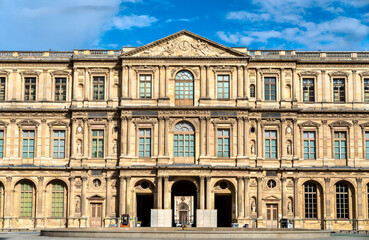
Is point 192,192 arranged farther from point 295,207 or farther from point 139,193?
point 295,207

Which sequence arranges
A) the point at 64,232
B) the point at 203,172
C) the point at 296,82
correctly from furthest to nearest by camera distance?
the point at 296,82 → the point at 203,172 → the point at 64,232

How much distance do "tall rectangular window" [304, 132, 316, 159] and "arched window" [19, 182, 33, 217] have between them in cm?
2571

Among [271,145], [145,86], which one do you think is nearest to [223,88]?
[271,145]

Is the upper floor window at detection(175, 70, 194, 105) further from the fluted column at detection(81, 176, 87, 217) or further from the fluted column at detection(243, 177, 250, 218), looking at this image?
the fluted column at detection(81, 176, 87, 217)

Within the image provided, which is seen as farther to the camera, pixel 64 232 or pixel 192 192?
pixel 192 192

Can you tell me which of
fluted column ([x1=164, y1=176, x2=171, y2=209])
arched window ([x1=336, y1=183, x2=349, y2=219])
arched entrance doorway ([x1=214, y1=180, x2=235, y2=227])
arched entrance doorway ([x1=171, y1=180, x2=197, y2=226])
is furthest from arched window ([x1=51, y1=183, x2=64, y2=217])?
arched window ([x1=336, y1=183, x2=349, y2=219])

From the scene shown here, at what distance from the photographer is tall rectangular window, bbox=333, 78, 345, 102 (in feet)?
192

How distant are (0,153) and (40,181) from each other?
4854 mm

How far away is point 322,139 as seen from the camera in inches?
2275

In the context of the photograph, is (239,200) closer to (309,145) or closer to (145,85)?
(309,145)

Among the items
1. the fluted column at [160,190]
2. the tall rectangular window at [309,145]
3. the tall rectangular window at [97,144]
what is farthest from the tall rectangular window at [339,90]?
the tall rectangular window at [97,144]

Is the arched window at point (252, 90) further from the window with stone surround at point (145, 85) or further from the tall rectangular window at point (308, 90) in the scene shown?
the window with stone surround at point (145, 85)

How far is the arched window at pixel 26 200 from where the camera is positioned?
56.8 meters

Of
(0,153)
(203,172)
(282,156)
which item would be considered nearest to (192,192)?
(203,172)
